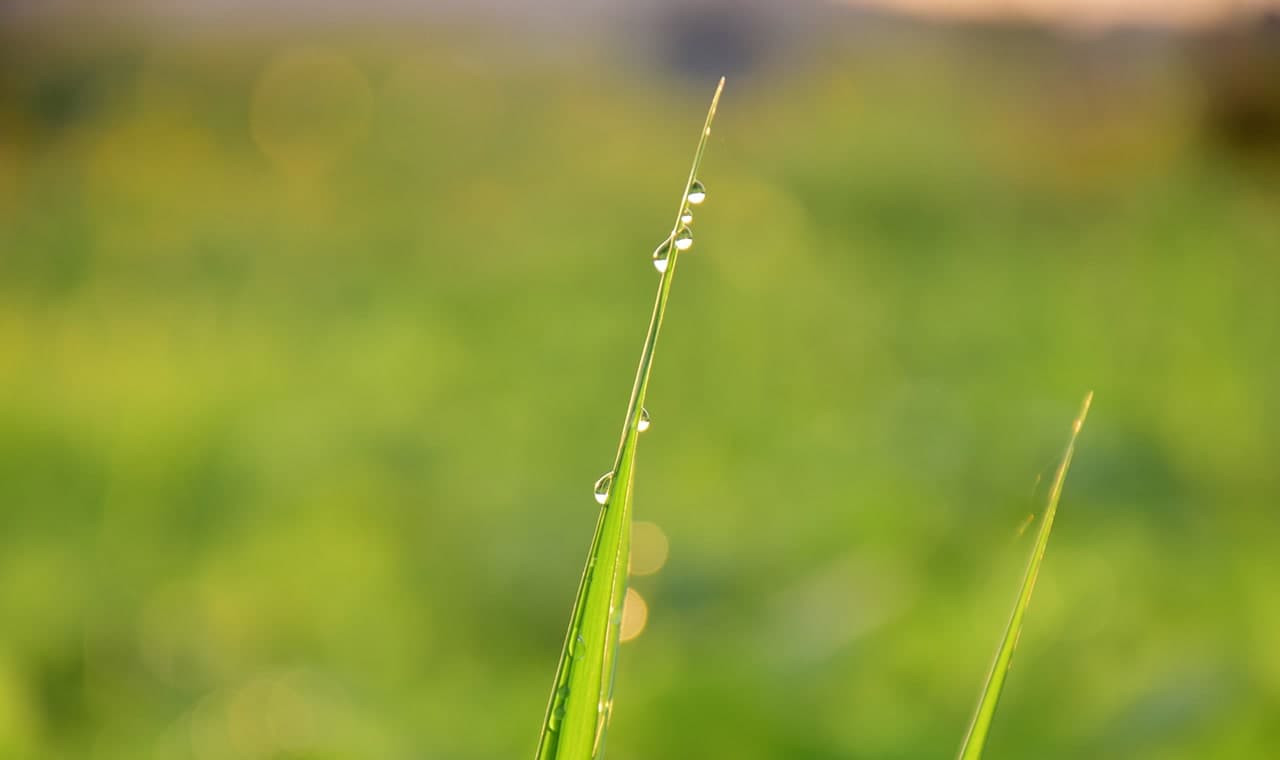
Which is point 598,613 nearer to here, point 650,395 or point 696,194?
point 696,194

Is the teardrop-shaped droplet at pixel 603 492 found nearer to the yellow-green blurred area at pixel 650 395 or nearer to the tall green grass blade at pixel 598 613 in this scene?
the tall green grass blade at pixel 598 613

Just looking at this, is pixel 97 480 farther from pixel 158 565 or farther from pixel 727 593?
pixel 727 593

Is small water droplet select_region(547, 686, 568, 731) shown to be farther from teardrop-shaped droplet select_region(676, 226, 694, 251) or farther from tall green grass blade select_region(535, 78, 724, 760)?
teardrop-shaped droplet select_region(676, 226, 694, 251)

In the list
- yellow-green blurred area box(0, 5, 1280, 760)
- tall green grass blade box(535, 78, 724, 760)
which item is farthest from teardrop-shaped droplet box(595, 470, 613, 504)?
yellow-green blurred area box(0, 5, 1280, 760)

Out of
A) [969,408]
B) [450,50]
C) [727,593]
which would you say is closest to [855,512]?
[727,593]

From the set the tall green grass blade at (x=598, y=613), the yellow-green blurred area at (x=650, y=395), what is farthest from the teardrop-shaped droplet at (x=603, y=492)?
→ the yellow-green blurred area at (x=650, y=395)

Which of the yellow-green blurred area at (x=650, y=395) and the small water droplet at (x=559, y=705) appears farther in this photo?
the yellow-green blurred area at (x=650, y=395)
